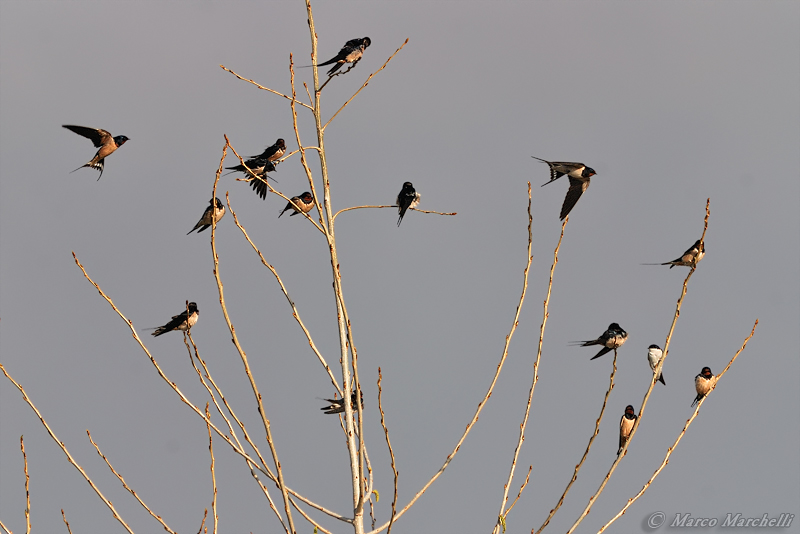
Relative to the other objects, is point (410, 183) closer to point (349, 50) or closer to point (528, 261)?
point (349, 50)

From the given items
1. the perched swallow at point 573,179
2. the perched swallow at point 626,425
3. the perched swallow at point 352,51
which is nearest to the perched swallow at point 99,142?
the perched swallow at point 352,51

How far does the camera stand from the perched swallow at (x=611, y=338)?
10508mm

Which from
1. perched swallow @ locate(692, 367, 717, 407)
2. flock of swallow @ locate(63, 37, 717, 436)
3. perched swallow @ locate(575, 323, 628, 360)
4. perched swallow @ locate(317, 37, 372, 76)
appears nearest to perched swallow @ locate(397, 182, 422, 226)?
flock of swallow @ locate(63, 37, 717, 436)

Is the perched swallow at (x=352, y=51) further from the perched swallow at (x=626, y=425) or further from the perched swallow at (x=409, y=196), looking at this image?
the perched swallow at (x=626, y=425)

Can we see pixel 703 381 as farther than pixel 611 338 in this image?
Yes

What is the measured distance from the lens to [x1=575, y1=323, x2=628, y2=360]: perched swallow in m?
10.5

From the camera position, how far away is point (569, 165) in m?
8.27

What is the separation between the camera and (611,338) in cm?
1052

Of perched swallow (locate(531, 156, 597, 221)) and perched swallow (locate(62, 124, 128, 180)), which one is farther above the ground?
perched swallow (locate(62, 124, 128, 180))

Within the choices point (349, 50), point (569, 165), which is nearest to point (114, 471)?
point (569, 165)

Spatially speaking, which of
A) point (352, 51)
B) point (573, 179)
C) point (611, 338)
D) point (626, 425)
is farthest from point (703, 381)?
point (352, 51)

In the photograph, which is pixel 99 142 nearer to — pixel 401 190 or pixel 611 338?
pixel 401 190

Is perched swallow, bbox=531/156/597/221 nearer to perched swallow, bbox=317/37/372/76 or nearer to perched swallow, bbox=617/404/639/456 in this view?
perched swallow, bbox=317/37/372/76

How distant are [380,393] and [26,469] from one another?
1714mm
